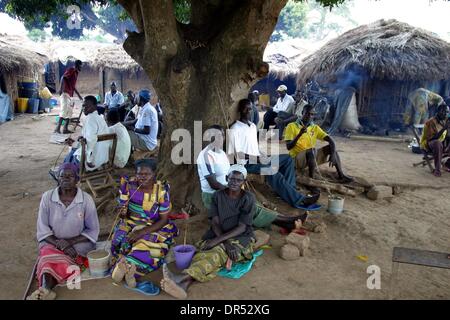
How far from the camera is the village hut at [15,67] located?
1330 centimetres

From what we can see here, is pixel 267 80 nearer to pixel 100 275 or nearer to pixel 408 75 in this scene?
pixel 408 75

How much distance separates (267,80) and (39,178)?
1665 cm

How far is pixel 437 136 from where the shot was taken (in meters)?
7.66

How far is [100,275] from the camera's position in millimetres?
3297

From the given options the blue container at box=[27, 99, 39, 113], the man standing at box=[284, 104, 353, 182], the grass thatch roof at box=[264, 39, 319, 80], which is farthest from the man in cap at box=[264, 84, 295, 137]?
the blue container at box=[27, 99, 39, 113]

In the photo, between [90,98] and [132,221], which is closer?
[132,221]

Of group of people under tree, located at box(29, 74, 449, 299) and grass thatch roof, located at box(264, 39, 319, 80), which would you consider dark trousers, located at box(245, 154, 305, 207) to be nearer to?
group of people under tree, located at box(29, 74, 449, 299)

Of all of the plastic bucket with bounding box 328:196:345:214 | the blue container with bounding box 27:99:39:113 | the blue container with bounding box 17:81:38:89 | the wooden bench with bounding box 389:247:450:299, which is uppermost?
the blue container with bounding box 17:81:38:89

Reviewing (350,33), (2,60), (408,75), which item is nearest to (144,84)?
(2,60)

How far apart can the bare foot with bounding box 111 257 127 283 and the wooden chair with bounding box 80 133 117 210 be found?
1.83 metres

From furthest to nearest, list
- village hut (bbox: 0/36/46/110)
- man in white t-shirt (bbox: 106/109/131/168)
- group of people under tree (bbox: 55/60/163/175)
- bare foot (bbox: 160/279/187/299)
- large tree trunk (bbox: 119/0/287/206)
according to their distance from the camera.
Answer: village hut (bbox: 0/36/46/110)
man in white t-shirt (bbox: 106/109/131/168)
group of people under tree (bbox: 55/60/163/175)
large tree trunk (bbox: 119/0/287/206)
bare foot (bbox: 160/279/187/299)

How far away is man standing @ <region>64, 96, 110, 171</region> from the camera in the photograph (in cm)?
531

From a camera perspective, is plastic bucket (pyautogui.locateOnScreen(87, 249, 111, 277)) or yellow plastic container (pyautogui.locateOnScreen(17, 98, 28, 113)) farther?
yellow plastic container (pyautogui.locateOnScreen(17, 98, 28, 113))

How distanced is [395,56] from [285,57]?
897cm
